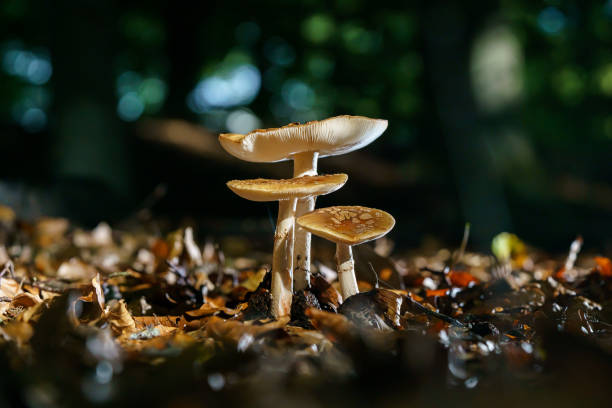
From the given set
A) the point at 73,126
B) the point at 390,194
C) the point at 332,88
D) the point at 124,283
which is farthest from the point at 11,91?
the point at 124,283

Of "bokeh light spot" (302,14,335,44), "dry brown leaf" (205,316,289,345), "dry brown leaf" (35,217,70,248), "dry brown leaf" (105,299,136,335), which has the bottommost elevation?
"dry brown leaf" (35,217,70,248)

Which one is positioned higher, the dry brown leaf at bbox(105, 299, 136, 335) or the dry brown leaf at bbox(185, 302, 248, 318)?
the dry brown leaf at bbox(105, 299, 136, 335)

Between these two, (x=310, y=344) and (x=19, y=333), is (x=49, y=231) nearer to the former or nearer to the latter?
(x=19, y=333)

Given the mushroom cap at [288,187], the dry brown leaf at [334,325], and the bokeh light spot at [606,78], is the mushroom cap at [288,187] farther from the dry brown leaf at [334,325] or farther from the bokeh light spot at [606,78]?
the bokeh light spot at [606,78]

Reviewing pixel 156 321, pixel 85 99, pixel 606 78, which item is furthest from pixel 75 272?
pixel 606 78

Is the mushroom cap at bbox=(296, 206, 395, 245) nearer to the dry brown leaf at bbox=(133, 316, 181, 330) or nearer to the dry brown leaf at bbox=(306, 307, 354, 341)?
the dry brown leaf at bbox=(306, 307, 354, 341)

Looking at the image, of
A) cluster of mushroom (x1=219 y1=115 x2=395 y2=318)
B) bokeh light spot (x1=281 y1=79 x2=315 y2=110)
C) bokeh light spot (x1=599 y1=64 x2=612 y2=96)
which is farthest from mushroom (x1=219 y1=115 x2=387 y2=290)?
bokeh light spot (x1=599 y1=64 x2=612 y2=96)

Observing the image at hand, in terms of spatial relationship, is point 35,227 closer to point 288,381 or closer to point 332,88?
point 288,381

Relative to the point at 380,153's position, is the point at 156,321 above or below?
above
